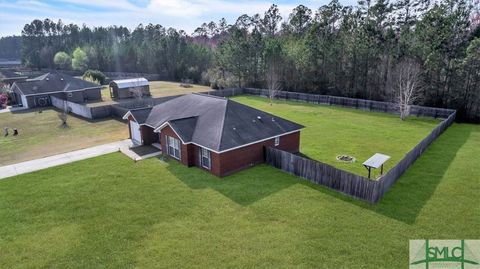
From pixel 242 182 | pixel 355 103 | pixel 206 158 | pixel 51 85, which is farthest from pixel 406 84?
pixel 51 85

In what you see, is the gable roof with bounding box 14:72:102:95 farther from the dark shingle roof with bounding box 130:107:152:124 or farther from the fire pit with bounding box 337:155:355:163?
the fire pit with bounding box 337:155:355:163

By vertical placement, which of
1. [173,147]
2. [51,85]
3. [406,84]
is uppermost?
[406,84]

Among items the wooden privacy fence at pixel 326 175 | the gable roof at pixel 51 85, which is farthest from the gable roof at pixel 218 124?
the gable roof at pixel 51 85

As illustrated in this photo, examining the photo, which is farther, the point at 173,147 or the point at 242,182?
the point at 173,147

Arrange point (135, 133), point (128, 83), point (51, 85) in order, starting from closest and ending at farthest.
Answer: point (135, 133)
point (51, 85)
point (128, 83)

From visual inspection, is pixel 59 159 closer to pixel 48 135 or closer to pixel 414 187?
pixel 48 135

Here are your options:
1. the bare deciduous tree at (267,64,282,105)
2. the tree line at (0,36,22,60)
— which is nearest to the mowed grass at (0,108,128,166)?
the bare deciduous tree at (267,64,282,105)

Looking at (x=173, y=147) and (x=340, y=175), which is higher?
(x=173, y=147)
